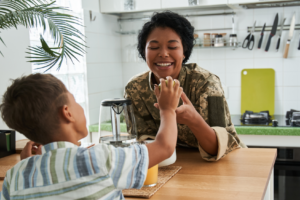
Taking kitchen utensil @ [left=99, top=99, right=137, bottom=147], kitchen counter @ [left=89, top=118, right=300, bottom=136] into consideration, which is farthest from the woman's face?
kitchen counter @ [left=89, top=118, right=300, bottom=136]

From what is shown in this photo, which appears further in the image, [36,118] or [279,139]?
[279,139]

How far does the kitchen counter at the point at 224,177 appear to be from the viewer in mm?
877

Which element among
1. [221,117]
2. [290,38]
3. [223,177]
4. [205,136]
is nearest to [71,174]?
[223,177]

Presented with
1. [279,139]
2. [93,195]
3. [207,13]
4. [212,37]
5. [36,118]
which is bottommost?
[279,139]

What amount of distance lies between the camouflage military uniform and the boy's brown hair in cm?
65

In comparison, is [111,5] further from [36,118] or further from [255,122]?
[36,118]

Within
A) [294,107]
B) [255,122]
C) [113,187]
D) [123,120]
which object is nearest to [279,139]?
[255,122]

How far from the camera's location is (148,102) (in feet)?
4.93

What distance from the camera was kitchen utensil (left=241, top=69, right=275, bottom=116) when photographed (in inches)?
110

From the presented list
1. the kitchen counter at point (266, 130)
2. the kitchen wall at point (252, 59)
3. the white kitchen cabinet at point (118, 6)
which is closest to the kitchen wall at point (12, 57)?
the white kitchen cabinet at point (118, 6)

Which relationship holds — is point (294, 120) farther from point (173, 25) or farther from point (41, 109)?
point (41, 109)

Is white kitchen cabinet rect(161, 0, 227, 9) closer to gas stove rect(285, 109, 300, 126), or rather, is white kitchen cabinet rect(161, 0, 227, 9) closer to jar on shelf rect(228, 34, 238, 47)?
jar on shelf rect(228, 34, 238, 47)

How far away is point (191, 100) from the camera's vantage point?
1.44m

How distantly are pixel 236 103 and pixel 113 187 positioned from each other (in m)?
2.37
